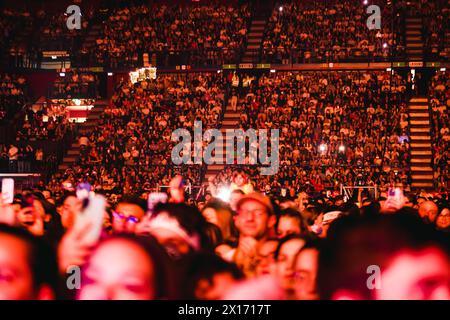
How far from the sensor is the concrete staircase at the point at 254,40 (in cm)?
3406

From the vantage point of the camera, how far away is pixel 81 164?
30281 millimetres

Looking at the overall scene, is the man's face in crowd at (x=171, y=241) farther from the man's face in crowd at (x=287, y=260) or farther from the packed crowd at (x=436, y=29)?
the packed crowd at (x=436, y=29)

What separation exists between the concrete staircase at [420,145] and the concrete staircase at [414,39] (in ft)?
5.76

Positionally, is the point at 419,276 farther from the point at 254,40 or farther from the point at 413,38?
the point at 254,40

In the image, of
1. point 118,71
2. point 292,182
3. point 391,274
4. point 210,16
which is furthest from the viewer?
point 210,16

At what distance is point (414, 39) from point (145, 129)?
11.4 meters

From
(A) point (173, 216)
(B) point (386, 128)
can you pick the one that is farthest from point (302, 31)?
(A) point (173, 216)

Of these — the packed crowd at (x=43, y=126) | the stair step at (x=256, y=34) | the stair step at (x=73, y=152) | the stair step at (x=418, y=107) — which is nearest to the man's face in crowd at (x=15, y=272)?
the packed crowd at (x=43, y=126)

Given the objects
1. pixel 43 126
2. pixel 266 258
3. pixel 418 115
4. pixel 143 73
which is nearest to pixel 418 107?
pixel 418 115

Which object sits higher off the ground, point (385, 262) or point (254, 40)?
point (254, 40)

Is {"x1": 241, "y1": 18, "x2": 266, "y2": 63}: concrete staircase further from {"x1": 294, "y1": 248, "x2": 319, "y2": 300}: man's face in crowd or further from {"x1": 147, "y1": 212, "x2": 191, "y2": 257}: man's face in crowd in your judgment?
{"x1": 294, "y1": 248, "x2": 319, "y2": 300}: man's face in crowd

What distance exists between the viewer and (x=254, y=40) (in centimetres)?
3541
